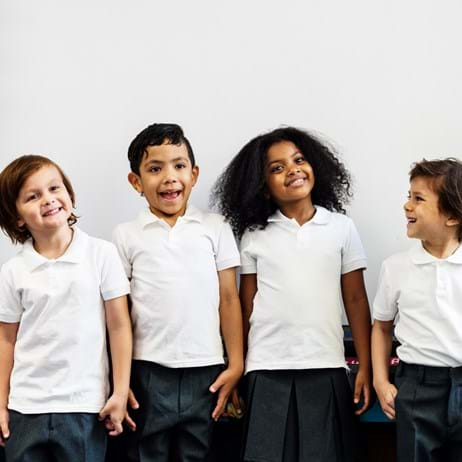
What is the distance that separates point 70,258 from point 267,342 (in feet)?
1.37

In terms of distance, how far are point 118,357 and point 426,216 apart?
0.63m

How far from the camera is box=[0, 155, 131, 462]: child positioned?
1.23 metres

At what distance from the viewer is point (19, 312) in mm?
1287

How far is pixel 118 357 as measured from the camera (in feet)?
4.22

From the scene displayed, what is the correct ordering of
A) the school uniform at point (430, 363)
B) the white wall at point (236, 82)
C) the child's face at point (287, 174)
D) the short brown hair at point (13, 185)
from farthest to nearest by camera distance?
the white wall at point (236, 82) < the child's face at point (287, 174) < the short brown hair at point (13, 185) < the school uniform at point (430, 363)

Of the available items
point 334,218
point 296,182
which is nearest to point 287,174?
point 296,182

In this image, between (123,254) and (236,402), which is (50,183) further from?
(236,402)

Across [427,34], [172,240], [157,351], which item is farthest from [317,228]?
[427,34]

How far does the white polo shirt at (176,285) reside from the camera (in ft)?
4.29

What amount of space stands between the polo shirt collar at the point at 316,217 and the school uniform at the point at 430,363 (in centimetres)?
22

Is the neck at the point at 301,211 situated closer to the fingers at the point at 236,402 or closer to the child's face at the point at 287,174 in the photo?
the child's face at the point at 287,174

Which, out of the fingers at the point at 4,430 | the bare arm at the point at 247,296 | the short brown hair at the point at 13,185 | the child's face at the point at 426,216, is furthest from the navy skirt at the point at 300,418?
the short brown hair at the point at 13,185

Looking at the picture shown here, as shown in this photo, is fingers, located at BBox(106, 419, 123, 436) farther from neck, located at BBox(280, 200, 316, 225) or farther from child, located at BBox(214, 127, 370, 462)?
neck, located at BBox(280, 200, 316, 225)

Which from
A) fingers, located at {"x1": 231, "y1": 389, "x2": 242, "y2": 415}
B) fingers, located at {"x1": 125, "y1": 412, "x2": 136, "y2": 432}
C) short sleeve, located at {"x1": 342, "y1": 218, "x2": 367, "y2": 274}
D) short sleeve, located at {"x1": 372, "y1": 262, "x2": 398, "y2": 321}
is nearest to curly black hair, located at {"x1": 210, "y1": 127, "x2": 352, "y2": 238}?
short sleeve, located at {"x1": 342, "y1": 218, "x2": 367, "y2": 274}
